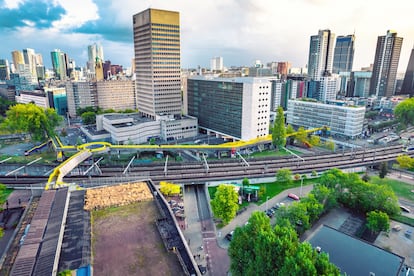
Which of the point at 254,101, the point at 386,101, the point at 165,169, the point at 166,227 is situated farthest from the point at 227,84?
the point at 386,101

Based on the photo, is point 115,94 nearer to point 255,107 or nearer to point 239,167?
point 255,107

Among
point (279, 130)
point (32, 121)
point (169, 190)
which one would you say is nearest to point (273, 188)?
point (169, 190)

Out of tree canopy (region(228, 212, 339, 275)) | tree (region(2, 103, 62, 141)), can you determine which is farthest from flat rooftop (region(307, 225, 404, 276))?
tree (region(2, 103, 62, 141))

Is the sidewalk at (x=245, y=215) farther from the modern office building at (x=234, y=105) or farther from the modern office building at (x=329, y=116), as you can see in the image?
the modern office building at (x=329, y=116)

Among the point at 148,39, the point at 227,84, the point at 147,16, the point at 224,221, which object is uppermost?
the point at 147,16

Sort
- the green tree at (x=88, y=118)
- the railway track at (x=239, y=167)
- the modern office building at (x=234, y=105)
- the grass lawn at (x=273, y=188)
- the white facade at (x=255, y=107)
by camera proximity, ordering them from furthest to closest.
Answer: the green tree at (x=88, y=118)
the modern office building at (x=234, y=105)
the white facade at (x=255, y=107)
the railway track at (x=239, y=167)
the grass lawn at (x=273, y=188)

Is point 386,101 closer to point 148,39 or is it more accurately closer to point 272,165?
point 272,165

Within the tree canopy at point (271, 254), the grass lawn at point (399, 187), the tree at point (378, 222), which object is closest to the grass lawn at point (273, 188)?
the grass lawn at point (399, 187)
